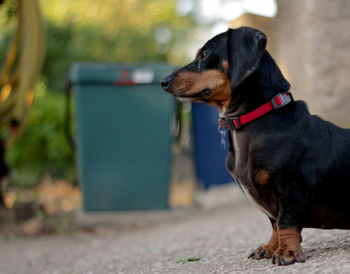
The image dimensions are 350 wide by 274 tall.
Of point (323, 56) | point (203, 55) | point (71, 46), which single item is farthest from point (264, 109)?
point (71, 46)

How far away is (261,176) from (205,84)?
62 centimetres

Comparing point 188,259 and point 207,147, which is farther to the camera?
point 207,147

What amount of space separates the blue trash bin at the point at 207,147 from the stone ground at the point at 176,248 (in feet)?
1.81

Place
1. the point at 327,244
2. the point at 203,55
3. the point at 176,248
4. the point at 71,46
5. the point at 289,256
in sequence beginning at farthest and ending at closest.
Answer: the point at 71,46 → the point at 176,248 → the point at 327,244 → the point at 203,55 → the point at 289,256

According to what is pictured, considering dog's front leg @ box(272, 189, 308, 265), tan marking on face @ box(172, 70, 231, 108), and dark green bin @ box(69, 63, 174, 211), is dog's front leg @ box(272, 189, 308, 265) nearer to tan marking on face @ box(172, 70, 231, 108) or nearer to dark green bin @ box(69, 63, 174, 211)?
tan marking on face @ box(172, 70, 231, 108)

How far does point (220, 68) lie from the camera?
2967 millimetres

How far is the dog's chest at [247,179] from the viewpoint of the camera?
2.87 metres

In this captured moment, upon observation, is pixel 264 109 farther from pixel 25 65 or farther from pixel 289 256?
pixel 25 65

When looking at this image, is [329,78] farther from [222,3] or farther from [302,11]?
[222,3]

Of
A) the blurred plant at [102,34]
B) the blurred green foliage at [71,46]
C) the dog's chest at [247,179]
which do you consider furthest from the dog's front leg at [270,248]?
the blurred plant at [102,34]

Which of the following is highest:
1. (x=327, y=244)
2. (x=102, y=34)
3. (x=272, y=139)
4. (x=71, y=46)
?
(x=102, y=34)

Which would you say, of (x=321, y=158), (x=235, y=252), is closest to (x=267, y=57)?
(x=321, y=158)

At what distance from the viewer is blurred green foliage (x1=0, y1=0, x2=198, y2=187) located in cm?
925

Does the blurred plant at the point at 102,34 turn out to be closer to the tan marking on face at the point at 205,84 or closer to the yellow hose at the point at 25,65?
the yellow hose at the point at 25,65
